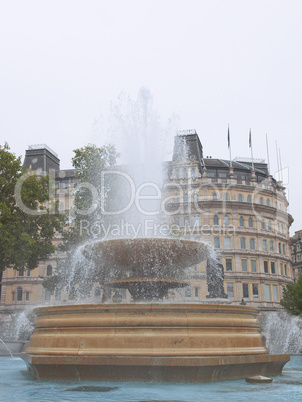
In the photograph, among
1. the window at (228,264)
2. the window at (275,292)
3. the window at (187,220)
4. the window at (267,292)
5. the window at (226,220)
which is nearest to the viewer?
the window at (228,264)

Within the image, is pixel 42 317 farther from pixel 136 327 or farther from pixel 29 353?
pixel 136 327

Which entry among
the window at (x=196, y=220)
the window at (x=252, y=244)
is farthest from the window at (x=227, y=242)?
the window at (x=196, y=220)

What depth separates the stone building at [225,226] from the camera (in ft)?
166

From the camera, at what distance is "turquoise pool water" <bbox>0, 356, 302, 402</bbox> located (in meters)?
6.50

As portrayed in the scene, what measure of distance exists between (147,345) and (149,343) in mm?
52

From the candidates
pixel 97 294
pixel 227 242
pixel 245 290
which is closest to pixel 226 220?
pixel 227 242

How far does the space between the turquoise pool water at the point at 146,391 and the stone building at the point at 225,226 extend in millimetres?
40915

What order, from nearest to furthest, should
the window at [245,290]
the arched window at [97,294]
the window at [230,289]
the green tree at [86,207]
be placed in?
the green tree at [86,207] < the arched window at [97,294] < the window at [230,289] < the window at [245,290]

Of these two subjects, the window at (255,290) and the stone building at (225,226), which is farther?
the window at (255,290)

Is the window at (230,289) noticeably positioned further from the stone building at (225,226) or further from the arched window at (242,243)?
the arched window at (242,243)

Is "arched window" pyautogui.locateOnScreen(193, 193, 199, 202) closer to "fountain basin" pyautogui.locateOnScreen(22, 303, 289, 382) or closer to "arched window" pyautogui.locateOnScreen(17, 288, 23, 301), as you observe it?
"arched window" pyautogui.locateOnScreen(17, 288, 23, 301)

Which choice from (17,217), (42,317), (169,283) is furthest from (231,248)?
(42,317)

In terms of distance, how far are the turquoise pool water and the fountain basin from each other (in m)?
0.23

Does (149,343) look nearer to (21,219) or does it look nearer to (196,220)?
(21,219)
